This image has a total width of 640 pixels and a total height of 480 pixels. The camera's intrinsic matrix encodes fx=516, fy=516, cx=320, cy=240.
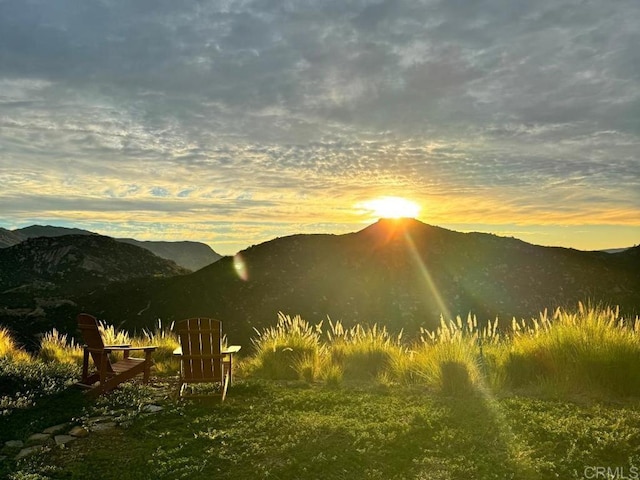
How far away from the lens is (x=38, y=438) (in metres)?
6.42

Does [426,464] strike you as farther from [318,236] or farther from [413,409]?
[318,236]

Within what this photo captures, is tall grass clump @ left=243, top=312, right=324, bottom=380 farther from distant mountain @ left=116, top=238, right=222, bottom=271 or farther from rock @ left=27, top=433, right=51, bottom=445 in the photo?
distant mountain @ left=116, top=238, right=222, bottom=271

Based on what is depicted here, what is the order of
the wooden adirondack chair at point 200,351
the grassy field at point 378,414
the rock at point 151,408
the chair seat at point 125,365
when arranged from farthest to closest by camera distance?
the chair seat at point 125,365
the wooden adirondack chair at point 200,351
the rock at point 151,408
the grassy field at point 378,414

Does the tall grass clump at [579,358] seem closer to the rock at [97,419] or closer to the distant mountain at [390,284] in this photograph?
the rock at [97,419]

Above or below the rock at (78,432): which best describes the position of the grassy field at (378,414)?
above

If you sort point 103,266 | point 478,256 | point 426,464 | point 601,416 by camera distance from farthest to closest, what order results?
point 103,266 < point 478,256 < point 601,416 < point 426,464

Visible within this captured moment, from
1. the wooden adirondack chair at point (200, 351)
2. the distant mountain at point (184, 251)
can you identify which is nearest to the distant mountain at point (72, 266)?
the wooden adirondack chair at point (200, 351)

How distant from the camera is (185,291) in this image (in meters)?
50.7

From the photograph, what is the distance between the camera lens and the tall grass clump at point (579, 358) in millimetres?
7430

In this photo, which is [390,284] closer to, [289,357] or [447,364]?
[289,357]

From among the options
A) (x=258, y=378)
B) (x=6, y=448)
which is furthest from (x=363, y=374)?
(x=6, y=448)

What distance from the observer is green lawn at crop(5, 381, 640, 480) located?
4848 mm

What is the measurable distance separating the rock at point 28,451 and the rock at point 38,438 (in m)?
0.20

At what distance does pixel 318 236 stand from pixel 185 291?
1664cm
